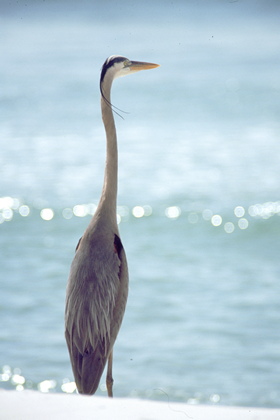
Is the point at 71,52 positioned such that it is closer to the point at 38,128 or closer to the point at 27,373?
the point at 38,128

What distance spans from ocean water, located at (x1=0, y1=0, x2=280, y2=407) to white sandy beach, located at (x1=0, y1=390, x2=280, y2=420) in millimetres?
3863

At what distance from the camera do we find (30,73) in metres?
16.7

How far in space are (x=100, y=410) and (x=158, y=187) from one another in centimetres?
918

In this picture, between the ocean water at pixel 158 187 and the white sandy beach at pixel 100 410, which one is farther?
the ocean water at pixel 158 187

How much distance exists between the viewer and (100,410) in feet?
8.24

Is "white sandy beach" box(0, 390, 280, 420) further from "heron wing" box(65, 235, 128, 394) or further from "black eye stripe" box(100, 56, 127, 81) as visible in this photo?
"black eye stripe" box(100, 56, 127, 81)

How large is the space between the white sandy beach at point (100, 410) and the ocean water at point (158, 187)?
386cm

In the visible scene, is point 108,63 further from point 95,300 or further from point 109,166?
Result: point 95,300

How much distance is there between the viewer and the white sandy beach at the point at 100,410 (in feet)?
8.01

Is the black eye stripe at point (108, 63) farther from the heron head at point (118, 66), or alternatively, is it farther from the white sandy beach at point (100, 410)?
the white sandy beach at point (100, 410)

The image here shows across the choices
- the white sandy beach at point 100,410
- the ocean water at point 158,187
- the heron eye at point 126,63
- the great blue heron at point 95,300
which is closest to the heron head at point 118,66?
the heron eye at point 126,63

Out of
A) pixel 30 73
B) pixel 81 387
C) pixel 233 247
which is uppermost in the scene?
pixel 81 387

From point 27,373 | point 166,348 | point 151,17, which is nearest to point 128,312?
point 166,348

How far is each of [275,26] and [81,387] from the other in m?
14.4
